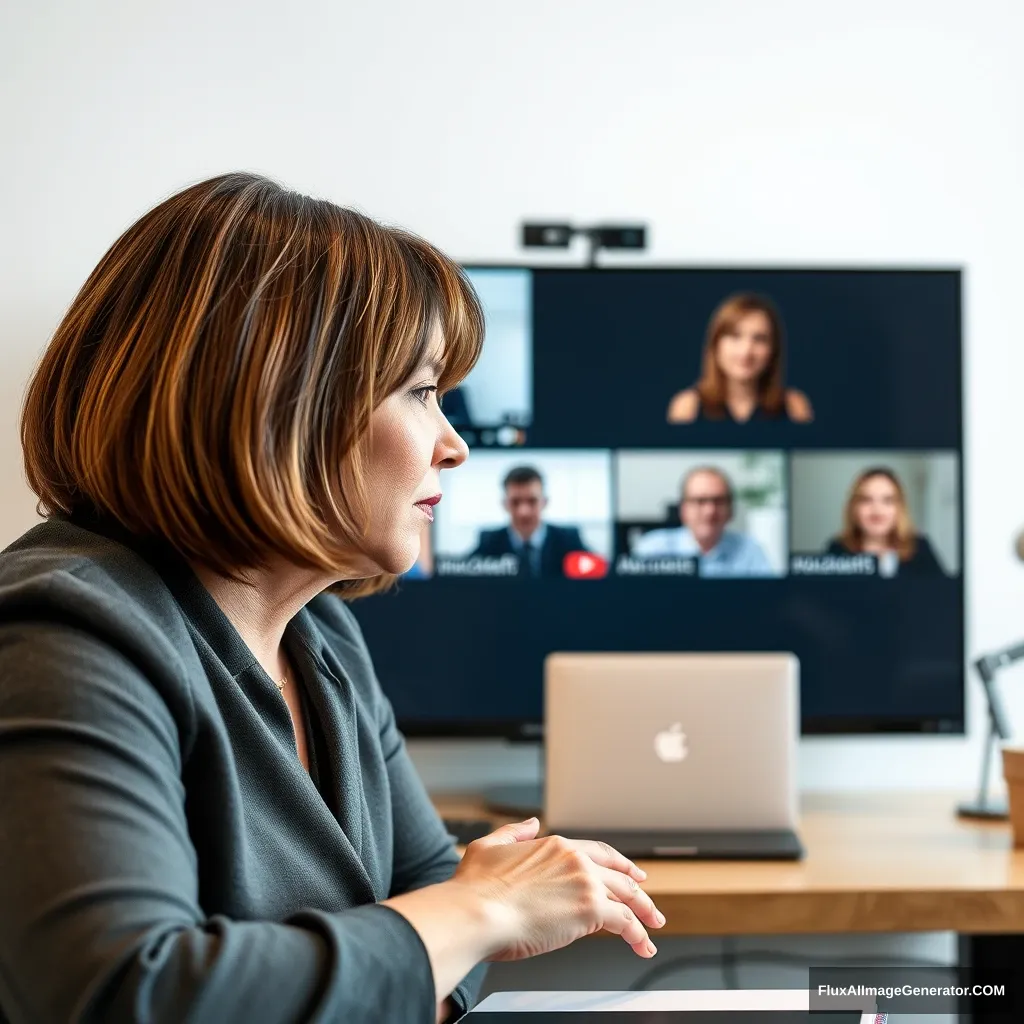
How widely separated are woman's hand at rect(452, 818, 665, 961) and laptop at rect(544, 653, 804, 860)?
1017 mm

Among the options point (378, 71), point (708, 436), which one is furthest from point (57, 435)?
point (378, 71)

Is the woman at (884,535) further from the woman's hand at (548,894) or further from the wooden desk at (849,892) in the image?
the woman's hand at (548,894)

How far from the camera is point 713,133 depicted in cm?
257

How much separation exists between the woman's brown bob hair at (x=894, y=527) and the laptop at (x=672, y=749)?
1.42 feet

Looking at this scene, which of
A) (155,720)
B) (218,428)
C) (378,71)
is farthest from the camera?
(378,71)

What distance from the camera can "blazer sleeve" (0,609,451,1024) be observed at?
0.72 m

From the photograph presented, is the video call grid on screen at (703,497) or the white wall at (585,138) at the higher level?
the white wall at (585,138)

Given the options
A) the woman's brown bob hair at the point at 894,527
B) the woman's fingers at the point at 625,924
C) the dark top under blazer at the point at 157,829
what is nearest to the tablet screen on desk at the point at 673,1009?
the woman's fingers at the point at 625,924

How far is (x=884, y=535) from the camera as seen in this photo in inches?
93.9

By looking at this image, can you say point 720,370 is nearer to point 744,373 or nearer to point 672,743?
point 744,373

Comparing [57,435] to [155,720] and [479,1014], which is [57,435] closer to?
[155,720]

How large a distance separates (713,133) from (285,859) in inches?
80.1

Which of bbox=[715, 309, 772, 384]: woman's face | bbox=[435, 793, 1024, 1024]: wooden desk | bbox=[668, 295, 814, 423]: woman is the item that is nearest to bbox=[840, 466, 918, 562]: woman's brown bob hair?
bbox=[668, 295, 814, 423]: woman

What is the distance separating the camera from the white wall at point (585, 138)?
2.48m
